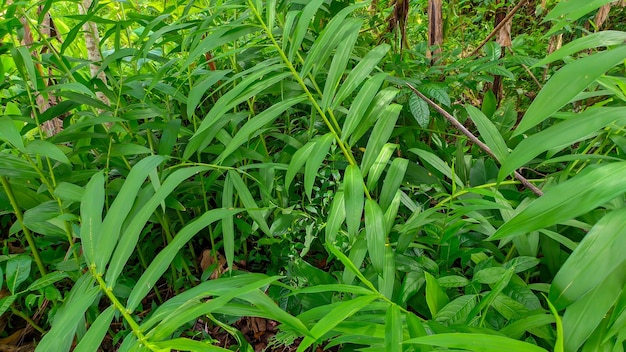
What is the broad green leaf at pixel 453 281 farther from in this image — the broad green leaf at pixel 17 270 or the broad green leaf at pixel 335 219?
the broad green leaf at pixel 17 270

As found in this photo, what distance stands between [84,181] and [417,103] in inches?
29.6

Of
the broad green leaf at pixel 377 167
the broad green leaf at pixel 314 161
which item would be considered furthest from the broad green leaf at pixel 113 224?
the broad green leaf at pixel 377 167

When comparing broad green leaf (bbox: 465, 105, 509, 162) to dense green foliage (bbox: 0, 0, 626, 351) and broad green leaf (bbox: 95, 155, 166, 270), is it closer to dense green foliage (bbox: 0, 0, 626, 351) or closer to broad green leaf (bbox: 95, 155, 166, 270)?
dense green foliage (bbox: 0, 0, 626, 351)

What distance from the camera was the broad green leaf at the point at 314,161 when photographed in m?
0.52

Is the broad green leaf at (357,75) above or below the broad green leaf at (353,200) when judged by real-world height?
above

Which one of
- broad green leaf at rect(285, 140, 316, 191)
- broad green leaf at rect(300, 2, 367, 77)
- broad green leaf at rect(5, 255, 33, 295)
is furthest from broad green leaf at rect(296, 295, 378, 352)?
broad green leaf at rect(5, 255, 33, 295)

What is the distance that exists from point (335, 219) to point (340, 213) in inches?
0.5

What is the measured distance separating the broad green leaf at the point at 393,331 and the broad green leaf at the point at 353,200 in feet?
0.43

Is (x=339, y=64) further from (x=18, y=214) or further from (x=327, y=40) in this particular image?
(x=18, y=214)

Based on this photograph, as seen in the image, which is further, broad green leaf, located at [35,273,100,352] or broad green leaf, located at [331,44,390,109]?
broad green leaf, located at [331,44,390,109]

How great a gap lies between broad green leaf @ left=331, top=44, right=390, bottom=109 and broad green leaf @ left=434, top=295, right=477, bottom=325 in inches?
12.6

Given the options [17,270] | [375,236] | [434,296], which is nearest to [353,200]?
[375,236]

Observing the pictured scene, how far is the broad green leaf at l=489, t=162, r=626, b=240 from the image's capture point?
11.4 inches

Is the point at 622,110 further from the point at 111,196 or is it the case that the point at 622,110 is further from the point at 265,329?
the point at 111,196
